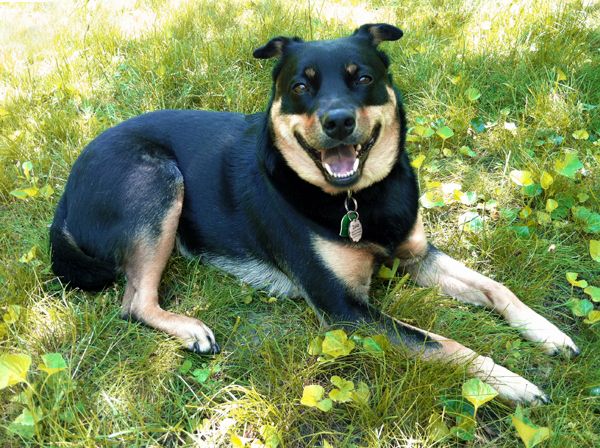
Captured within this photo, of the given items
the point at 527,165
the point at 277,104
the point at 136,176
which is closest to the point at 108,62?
the point at 136,176

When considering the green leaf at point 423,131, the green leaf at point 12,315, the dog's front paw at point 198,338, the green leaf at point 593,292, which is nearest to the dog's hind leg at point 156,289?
the dog's front paw at point 198,338

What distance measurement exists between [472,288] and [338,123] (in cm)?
119

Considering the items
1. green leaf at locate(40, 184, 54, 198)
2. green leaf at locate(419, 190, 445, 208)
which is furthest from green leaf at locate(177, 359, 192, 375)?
green leaf at locate(40, 184, 54, 198)

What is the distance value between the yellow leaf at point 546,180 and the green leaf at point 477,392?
1.58m

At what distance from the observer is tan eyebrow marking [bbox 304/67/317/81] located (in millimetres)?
2451

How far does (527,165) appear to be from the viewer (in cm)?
329

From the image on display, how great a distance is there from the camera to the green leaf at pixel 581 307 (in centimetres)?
251

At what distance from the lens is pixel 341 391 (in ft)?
6.96

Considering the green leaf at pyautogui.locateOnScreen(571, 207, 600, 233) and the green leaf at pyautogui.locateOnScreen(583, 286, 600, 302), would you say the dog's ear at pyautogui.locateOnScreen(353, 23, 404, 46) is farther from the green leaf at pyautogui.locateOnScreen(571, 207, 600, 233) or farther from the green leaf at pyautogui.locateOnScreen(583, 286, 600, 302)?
the green leaf at pyautogui.locateOnScreen(583, 286, 600, 302)

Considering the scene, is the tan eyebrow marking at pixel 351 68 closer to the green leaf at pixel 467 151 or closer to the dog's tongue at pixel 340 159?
the dog's tongue at pixel 340 159

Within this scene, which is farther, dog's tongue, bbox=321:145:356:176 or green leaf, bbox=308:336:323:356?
dog's tongue, bbox=321:145:356:176

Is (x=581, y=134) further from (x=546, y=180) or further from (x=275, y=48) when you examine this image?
(x=275, y=48)

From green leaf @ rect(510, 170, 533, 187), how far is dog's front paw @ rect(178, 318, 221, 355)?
2.04m

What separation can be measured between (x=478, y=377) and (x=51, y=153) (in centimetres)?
358
